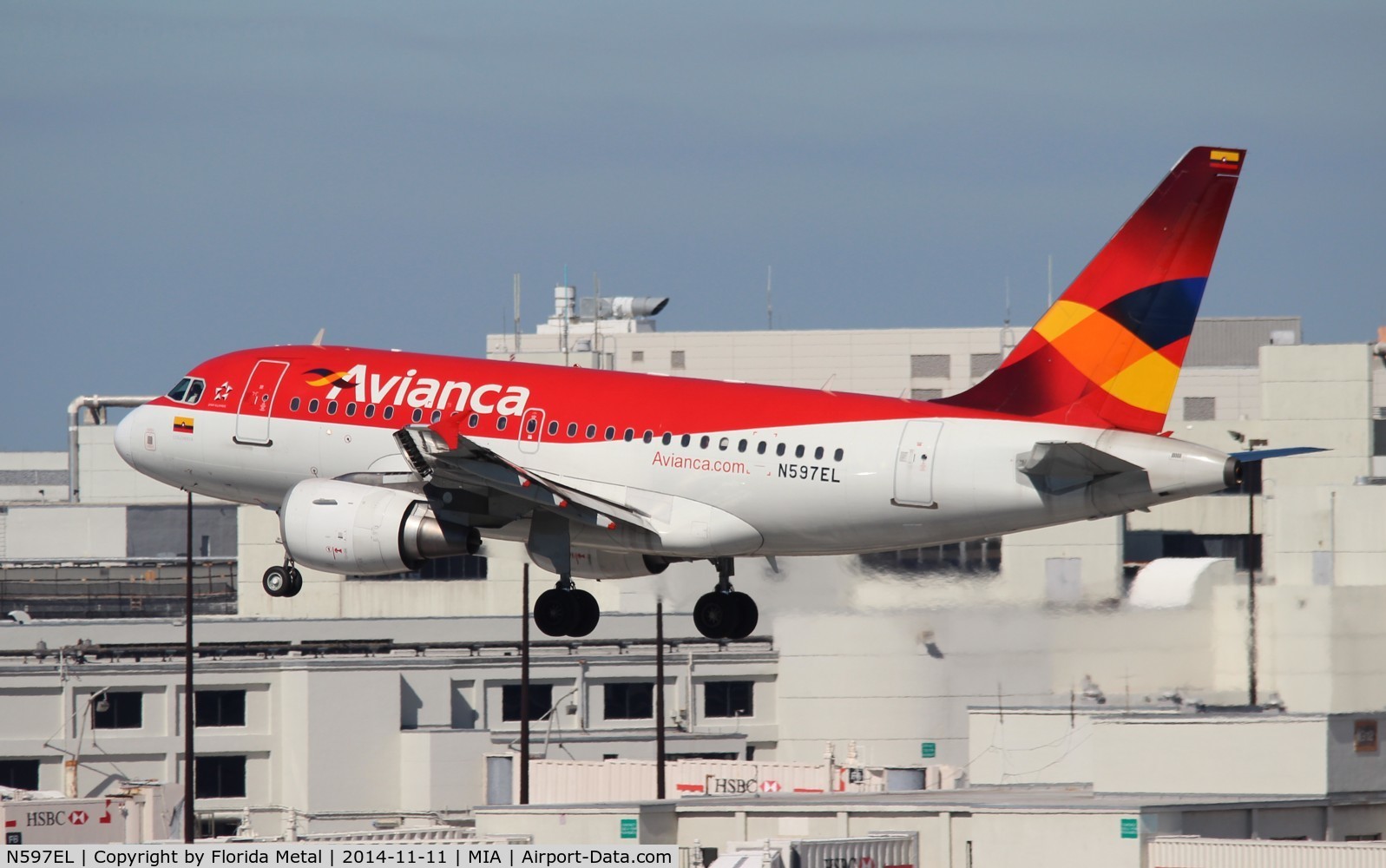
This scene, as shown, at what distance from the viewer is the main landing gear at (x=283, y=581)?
46.2 metres

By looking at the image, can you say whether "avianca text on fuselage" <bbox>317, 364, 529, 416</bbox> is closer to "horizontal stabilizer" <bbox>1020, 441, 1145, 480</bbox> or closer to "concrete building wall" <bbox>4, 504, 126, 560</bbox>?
"horizontal stabilizer" <bbox>1020, 441, 1145, 480</bbox>

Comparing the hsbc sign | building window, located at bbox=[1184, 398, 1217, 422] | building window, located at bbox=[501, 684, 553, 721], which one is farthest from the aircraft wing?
building window, located at bbox=[1184, 398, 1217, 422]

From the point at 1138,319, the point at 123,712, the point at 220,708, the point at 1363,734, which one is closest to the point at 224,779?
the point at 220,708

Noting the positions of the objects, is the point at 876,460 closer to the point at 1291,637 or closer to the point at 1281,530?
the point at 1291,637

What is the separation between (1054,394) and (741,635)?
910cm

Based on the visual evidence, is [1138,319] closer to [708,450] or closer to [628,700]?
[708,450]

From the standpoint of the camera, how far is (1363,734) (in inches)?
2238

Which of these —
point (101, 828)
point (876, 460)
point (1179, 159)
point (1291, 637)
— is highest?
point (1179, 159)

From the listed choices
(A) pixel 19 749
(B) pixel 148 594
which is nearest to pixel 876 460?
(A) pixel 19 749

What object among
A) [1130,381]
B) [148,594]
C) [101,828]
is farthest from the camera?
[148,594]

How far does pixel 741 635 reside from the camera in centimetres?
4597

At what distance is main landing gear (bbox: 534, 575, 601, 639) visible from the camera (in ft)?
146

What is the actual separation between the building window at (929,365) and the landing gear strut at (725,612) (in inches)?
3947

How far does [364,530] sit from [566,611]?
4606mm
